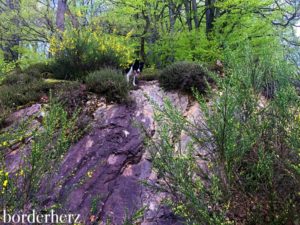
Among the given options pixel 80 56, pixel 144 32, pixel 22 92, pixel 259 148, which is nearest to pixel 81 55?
pixel 80 56

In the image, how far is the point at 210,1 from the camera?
28.6 feet

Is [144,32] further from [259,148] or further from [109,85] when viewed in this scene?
[259,148]

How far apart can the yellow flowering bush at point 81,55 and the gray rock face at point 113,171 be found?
1.68 meters

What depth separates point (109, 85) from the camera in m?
5.12

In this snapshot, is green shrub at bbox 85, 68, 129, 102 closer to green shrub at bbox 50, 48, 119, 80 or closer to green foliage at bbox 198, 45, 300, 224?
green shrub at bbox 50, 48, 119, 80

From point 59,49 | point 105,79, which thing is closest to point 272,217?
point 105,79

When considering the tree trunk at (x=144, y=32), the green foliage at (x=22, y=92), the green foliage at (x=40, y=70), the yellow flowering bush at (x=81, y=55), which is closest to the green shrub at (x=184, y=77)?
the yellow flowering bush at (x=81, y=55)

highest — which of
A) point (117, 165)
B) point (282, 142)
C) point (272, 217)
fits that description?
point (282, 142)

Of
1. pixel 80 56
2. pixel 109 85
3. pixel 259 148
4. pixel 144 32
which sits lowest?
pixel 259 148

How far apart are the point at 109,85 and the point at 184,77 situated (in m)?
1.44

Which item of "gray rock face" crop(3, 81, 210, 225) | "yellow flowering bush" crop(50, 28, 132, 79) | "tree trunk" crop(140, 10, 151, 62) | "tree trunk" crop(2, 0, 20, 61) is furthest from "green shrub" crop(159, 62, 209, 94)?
"tree trunk" crop(2, 0, 20, 61)

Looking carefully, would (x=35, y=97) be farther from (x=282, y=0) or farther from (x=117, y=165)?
(x=282, y=0)

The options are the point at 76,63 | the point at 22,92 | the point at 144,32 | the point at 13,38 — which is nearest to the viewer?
the point at 22,92

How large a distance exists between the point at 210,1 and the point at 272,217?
25.7 feet
